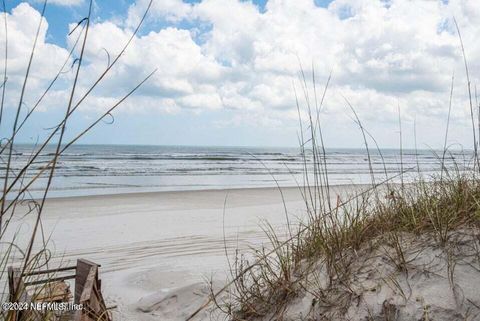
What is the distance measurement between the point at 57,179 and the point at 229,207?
475 inches

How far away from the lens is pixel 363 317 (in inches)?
101

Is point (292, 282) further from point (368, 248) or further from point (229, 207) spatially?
point (229, 207)

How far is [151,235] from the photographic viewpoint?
9.01 meters

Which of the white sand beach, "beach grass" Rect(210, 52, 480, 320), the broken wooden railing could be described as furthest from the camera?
the white sand beach

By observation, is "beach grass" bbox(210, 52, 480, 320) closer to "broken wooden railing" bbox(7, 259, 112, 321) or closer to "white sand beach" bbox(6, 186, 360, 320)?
"broken wooden railing" bbox(7, 259, 112, 321)

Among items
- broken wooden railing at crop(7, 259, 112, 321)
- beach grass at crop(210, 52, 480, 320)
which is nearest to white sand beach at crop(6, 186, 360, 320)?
broken wooden railing at crop(7, 259, 112, 321)

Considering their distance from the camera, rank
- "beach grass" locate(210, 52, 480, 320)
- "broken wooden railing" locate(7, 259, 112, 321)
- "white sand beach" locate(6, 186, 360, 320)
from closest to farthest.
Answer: "broken wooden railing" locate(7, 259, 112, 321) → "beach grass" locate(210, 52, 480, 320) → "white sand beach" locate(6, 186, 360, 320)

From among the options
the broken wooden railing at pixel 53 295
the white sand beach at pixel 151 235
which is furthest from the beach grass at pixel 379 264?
the white sand beach at pixel 151 235

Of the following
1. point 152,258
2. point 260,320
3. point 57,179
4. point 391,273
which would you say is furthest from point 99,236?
point 57,179

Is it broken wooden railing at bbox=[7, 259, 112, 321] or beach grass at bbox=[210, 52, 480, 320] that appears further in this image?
beach grass at bbox=[210, 52, 480, 320]

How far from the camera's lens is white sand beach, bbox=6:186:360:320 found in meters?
5.82

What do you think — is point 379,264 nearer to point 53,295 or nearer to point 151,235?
point 53,295

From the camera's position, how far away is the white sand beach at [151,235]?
5.82m

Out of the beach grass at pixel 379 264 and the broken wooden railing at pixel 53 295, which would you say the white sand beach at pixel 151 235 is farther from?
the beach grass at pixel 379 264
